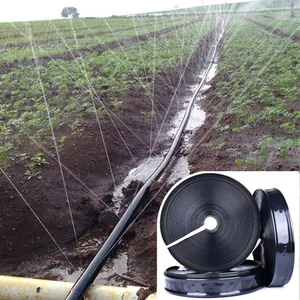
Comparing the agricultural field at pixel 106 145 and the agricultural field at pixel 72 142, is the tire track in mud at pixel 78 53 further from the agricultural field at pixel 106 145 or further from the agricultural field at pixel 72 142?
the agricultural field at pixel 106 145

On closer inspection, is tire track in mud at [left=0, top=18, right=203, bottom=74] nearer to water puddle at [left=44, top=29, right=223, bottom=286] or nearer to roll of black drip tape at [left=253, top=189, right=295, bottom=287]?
water puddle at [left=44, top=29, right=223, bottom=286]

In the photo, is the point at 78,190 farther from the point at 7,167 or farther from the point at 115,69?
the point at 115,69

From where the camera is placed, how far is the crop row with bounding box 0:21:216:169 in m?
5.39

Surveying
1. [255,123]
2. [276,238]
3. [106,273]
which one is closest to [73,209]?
[106,273]

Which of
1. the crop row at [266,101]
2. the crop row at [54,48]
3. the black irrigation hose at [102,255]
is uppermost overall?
the crop row at [54,48]

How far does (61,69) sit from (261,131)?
5818mm

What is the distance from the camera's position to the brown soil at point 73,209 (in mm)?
3469

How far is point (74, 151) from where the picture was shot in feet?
16.1

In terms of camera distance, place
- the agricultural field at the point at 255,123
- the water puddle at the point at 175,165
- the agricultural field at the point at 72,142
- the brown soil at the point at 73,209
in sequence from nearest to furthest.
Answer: the brown soil at the point at 73,209 → the agricultural field at the point at 72,142 → the agricultural field at the point at 255,123 → the water puddle at the point at 175,165

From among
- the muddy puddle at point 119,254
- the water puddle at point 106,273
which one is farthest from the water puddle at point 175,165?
the water puddle at point 106,273

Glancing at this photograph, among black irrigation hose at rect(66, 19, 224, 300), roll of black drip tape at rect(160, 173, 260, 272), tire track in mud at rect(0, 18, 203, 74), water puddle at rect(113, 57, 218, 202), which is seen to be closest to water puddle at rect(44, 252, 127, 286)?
black irrigation hose at rect(66, 19, 224, 300)

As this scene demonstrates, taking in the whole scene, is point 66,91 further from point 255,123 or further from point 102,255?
point 102,255

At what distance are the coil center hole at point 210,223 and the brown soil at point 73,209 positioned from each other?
123cm

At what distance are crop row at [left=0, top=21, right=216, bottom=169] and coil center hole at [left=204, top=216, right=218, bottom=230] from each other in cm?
319
